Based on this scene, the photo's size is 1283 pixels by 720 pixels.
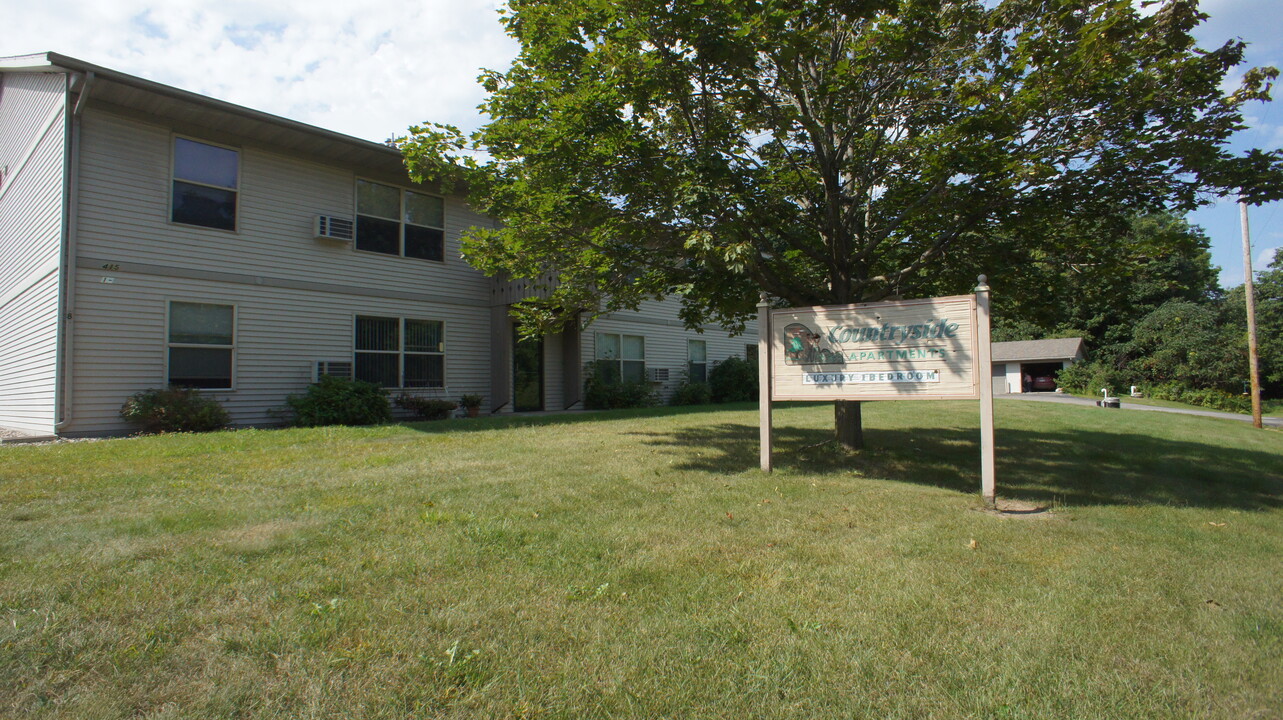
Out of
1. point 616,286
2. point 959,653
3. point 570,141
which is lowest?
point 959,653

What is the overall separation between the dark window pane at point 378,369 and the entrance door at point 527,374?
2.76 meters

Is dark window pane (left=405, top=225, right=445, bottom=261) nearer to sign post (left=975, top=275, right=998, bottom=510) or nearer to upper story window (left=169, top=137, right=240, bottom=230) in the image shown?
upper story window (left=169, top=137, right=240, bottom=230)

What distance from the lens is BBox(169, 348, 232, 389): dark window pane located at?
1082cm

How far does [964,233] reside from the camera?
7.85m

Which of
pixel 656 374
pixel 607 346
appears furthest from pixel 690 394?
pixel 607 346

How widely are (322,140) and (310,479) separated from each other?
27.2ft

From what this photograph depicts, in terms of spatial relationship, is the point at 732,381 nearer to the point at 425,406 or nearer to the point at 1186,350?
the point at 425,406

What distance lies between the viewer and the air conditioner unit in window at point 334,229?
12453mm

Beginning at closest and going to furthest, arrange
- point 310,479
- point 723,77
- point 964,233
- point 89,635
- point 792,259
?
1. point 89,635
2. point 310,479
3. point 723,77
4. point 964,233
5. point 792,259

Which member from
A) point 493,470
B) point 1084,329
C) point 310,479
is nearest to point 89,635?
point 310,479

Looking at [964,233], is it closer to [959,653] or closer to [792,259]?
[792,259]

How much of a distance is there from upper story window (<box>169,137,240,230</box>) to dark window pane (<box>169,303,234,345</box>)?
1.46m

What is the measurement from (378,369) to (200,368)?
3.12m

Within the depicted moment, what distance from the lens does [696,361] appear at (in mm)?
20734
